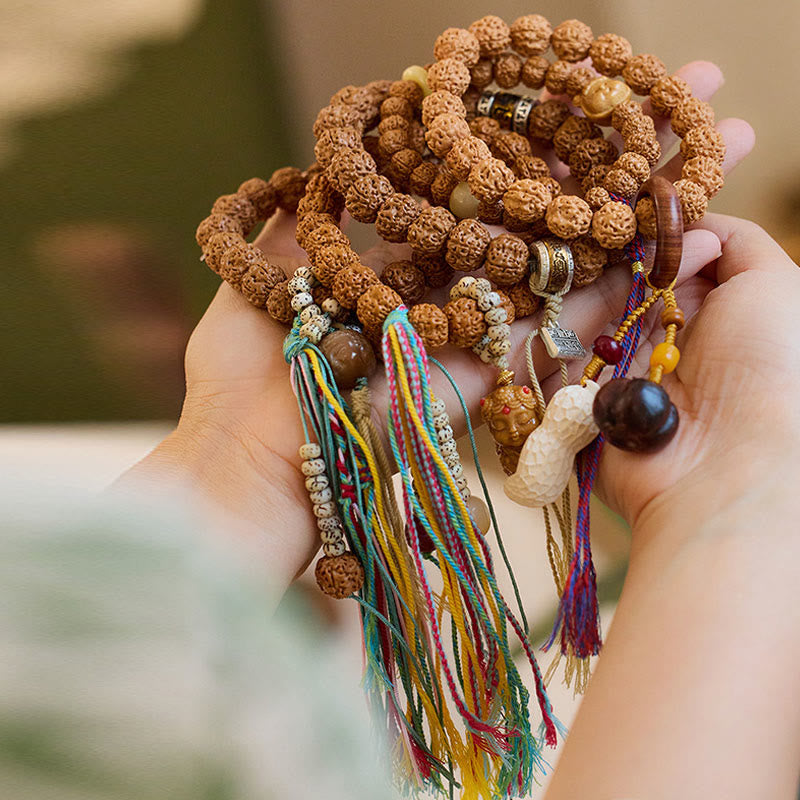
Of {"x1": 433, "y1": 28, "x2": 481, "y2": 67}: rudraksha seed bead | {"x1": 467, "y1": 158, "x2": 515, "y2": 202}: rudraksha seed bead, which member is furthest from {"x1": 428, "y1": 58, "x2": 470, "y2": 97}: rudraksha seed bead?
{"x1": 467, "y1": 158, "x2": 515, "y2": 202}: rudraksha seed bead

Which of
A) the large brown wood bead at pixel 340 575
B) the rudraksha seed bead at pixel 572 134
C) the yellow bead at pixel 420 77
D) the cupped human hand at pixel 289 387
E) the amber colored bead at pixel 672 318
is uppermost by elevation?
the yellow bead at pixel 420 77

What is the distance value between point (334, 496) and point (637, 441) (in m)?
0.26

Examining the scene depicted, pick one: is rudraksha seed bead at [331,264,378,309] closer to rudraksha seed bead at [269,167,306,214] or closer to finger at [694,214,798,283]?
→ rudraksha seed bead at [269,167,306,214]

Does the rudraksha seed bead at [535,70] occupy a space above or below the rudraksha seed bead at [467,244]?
above

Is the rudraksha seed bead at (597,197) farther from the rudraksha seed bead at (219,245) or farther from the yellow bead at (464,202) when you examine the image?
the rudraksha seed bead at (219,245)

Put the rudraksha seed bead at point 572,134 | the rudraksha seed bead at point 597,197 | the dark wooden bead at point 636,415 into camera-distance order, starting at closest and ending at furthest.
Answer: the dark wooden bead at point 636,415 → the rudraksha seed bead at point 597,197 → the rudraksha seed bead at point 572,134

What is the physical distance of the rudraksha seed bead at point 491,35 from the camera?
32.0 inches

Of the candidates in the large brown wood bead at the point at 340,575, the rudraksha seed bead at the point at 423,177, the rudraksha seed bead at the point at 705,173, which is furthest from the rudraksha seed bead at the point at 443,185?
the large brown wood bead at the point at 340,575

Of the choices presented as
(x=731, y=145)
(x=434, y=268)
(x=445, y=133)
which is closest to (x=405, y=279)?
(x=434, y=268)

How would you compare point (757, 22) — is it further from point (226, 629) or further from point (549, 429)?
point (226, 629)

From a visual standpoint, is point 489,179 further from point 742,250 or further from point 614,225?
point 742,250

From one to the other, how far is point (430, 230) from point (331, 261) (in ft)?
0.31

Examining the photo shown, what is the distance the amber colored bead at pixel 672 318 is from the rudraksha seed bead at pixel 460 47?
0.34 meters

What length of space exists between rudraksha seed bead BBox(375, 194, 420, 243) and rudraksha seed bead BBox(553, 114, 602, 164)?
0.64ft
